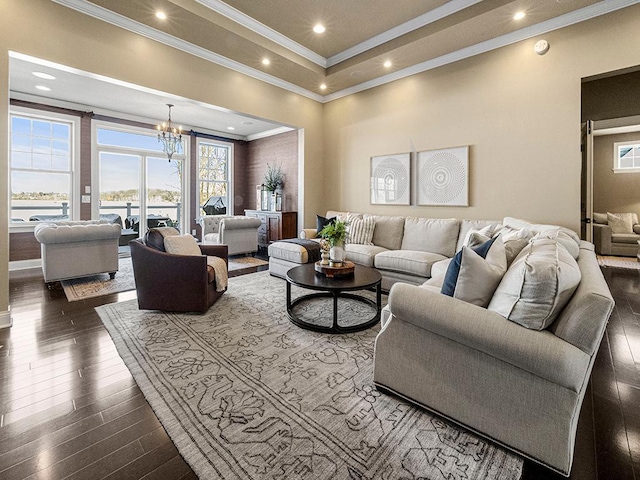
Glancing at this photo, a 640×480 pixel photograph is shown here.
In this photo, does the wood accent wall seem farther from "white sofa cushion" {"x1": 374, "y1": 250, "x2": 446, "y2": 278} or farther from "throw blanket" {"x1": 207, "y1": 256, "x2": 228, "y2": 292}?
"throw blanket" {"x1": 207, "y1": 256, "x2": 228, "y2": 292}

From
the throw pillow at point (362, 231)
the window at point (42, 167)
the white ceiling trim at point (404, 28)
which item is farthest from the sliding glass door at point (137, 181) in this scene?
the throw pillow at point (362, 231)

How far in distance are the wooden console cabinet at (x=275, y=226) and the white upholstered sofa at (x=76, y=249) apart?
2.95 metres

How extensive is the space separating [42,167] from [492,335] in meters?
7.56

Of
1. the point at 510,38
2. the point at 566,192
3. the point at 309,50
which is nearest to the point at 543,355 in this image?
the point at 566,192

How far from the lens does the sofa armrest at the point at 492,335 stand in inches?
49.9

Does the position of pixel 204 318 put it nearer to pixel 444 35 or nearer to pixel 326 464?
pixel 326 464

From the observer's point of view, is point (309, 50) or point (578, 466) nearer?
point (578, 466)

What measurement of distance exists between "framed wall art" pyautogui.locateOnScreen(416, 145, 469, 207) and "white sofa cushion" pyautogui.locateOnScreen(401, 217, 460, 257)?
395 millimetres

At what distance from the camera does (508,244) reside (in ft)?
6.72

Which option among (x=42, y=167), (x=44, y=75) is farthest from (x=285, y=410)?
(x=42, y=167)

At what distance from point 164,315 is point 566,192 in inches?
181

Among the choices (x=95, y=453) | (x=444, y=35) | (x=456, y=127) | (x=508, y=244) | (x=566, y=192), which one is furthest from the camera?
(x=456, y=127)

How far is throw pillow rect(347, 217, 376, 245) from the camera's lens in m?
4.63

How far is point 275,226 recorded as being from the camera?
673 centimetres
